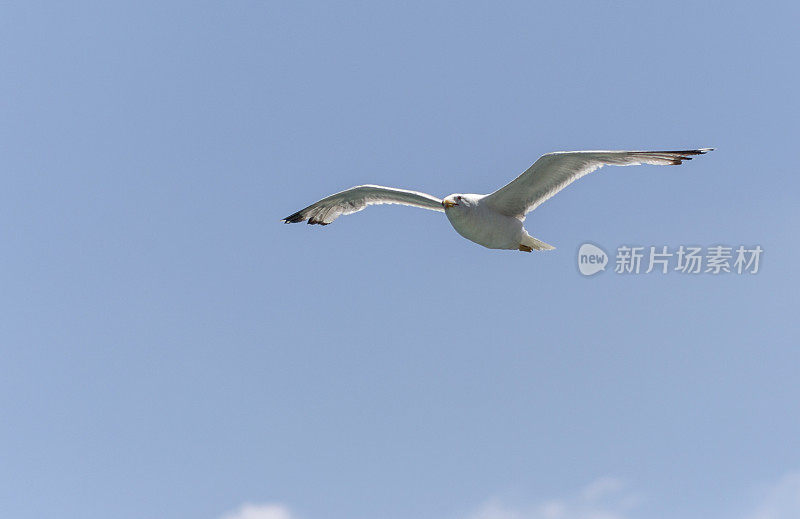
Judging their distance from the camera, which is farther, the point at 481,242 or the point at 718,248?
the point at 718,248

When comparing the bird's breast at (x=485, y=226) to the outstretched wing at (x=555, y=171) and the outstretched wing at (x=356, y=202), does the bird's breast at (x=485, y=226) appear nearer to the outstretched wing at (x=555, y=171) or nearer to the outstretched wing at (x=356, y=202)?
the outstretched wing at (x=555, y=171)

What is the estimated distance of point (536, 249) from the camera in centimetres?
1825

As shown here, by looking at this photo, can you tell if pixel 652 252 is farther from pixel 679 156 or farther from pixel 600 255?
pixel 679 156

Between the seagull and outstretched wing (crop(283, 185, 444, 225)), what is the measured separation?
13cm

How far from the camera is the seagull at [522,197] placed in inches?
639

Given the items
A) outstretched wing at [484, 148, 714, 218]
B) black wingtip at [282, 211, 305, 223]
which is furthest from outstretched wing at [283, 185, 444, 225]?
outstretched wing at [484, 148, 714, 218]

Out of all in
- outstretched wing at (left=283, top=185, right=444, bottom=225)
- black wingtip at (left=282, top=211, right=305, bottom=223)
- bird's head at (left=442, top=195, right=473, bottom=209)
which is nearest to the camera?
bird's head at (left=442, top=195, right=473, bottom=209)

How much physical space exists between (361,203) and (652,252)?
7312 mm

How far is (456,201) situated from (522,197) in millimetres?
1605

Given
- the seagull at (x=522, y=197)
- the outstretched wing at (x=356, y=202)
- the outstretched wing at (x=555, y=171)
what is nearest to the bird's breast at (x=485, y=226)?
the seagull at (x=522, y=197)

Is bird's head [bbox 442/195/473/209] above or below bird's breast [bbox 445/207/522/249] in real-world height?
above

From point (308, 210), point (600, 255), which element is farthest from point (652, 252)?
point (308, 210)

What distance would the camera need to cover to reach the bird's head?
54.5 feet

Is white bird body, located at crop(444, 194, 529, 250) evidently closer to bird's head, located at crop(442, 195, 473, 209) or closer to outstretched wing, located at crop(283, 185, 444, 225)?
bird's head, located at crop(442, 195, 473, 209)
